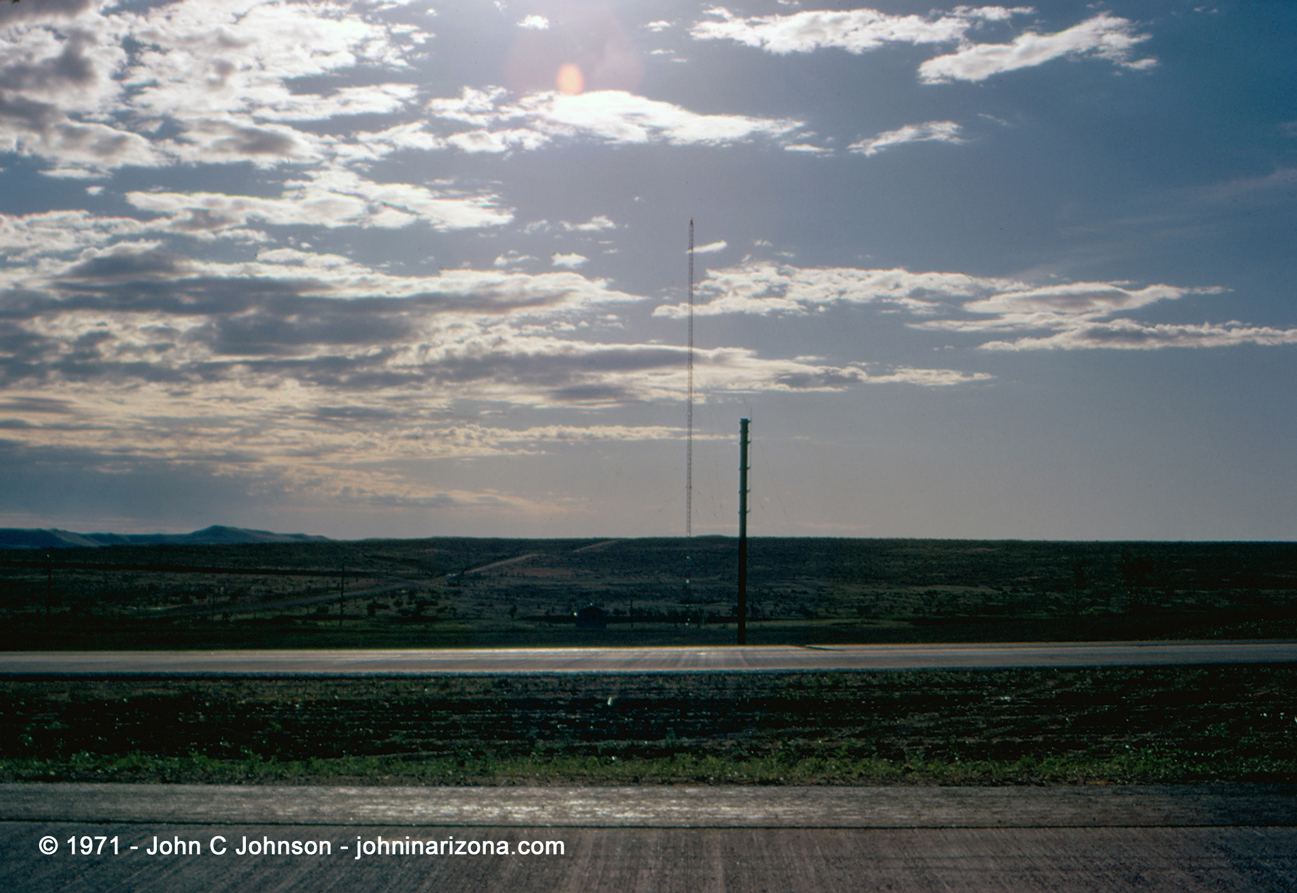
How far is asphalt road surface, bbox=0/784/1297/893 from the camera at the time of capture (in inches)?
251

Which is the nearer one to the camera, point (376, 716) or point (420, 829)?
point (420, 829)

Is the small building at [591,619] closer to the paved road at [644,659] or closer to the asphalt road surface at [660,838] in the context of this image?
the paved road at [644,659]

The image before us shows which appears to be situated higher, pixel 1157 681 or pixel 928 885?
pixel 928 885

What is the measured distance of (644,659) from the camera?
86.0 feet

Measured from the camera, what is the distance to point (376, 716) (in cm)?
1792

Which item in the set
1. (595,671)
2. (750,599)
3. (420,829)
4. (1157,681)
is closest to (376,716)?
(595,671)

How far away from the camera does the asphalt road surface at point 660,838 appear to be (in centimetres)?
638

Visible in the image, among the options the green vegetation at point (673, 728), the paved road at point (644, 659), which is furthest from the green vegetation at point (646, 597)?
the green vegetation at point (673, 728)

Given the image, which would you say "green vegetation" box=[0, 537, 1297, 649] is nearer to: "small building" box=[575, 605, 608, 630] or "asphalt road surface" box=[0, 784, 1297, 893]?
"small building" box=[575, 605, 608, 630]

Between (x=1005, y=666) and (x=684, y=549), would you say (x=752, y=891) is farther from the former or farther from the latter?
(x=684, y=549)

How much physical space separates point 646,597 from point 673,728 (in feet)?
176

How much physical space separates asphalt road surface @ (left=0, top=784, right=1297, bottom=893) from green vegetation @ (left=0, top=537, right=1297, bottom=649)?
26332 millimetres

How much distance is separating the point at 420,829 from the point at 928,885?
12.6 feet

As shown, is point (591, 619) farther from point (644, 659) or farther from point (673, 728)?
point (673, 728)
